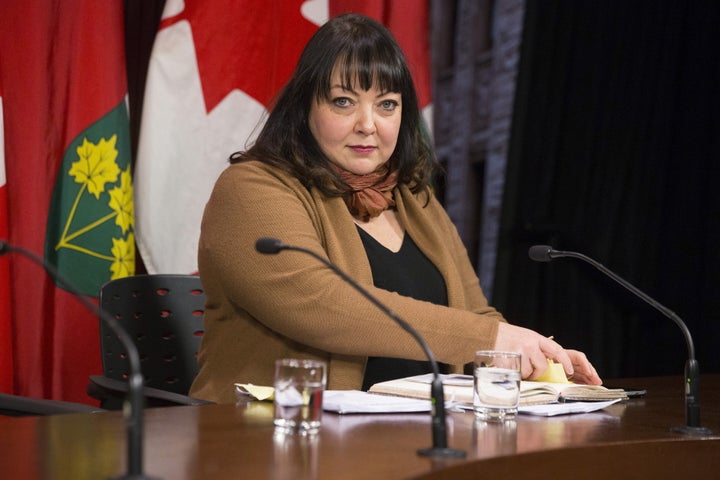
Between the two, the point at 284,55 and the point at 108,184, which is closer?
the point at 108,184

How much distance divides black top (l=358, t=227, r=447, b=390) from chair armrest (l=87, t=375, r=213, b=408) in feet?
1.27

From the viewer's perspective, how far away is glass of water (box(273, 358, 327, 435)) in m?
1.35

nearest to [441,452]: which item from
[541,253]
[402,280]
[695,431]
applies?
[695,431]

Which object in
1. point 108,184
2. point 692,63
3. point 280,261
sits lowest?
point 280,261

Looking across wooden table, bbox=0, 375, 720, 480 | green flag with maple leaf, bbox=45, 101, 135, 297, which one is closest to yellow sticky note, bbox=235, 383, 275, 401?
wooden table, bbox=0, 375, 720, 480

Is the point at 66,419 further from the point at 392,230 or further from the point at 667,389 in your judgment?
the point at 667,389

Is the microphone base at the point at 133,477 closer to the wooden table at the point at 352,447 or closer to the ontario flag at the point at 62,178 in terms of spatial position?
the wooden table at the point at 352,447

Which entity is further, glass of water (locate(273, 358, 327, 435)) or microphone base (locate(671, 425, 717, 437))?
microphone base (locate(671, 425, 717, 437))

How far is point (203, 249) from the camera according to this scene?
209 centimetres

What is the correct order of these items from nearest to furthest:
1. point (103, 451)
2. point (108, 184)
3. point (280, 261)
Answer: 1. point (103, 451)
2. point (280, 261)
3. point (108, 184)

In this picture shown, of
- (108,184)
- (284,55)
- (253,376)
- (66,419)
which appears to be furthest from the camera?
(284,55)

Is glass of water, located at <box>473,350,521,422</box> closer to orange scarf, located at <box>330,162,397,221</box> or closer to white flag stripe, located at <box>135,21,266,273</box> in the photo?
orange scarf, located at <box>330,162,397,221</box>

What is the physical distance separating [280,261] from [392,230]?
19.8 inches

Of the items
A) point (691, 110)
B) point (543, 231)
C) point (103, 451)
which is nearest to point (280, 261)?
point (103, 451)
